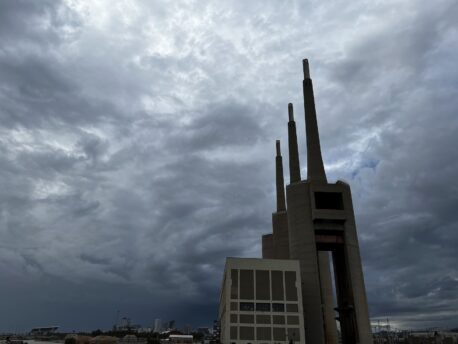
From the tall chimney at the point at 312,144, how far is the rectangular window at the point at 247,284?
34.1 metres

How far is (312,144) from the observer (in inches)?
4601

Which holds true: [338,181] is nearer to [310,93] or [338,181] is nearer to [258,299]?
[310,93]

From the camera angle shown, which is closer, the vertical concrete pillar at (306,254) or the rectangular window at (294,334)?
the rectangular window at (294,334)

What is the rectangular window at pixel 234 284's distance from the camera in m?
91.9

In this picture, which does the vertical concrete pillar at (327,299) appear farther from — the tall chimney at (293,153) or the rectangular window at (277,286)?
the rectangular window at (277,286)

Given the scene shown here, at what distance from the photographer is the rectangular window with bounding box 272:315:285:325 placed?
8925 cm

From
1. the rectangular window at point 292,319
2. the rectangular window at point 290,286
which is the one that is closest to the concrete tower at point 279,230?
the rectangular window at point 290,286

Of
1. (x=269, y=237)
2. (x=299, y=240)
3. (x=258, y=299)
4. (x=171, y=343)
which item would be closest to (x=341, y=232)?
(x=299, y=240)

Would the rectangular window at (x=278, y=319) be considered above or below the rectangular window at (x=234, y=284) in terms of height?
below

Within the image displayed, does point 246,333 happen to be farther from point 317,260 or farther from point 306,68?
point 306,68

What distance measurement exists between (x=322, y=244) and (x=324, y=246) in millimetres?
2537

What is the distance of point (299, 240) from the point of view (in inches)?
4104

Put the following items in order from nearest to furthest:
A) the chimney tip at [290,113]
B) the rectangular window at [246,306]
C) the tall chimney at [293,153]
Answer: the rectangular window at [246,306], the tall chimney at [293,153], the chimney tip at [290,113]

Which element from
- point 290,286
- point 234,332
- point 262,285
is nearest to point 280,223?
point 290,286
